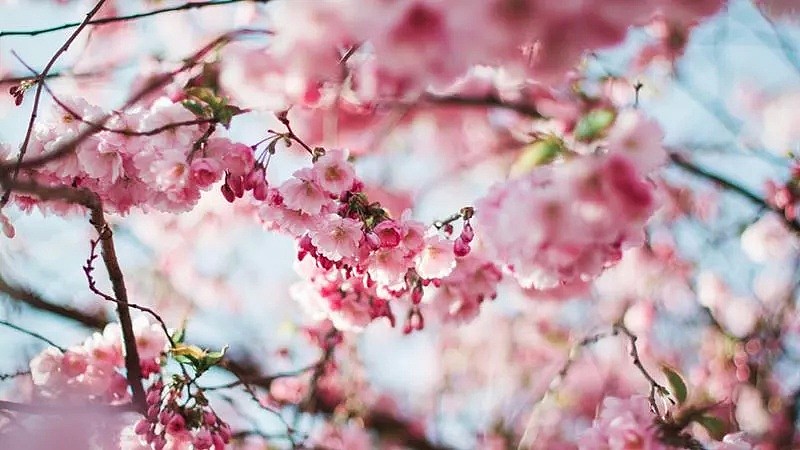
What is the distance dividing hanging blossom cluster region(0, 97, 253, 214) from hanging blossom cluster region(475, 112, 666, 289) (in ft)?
2.42

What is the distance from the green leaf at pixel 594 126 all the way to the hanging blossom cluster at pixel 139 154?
735 millimetres

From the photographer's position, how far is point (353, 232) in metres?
1.64

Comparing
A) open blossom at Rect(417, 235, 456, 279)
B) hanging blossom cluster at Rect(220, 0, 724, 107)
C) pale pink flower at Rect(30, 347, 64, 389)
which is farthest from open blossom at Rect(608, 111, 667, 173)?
pale pink flower at Rect(30, 347, 64, 389)

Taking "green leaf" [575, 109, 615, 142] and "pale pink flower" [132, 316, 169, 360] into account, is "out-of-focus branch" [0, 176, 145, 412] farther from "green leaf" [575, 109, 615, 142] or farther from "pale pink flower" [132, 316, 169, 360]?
"green leaf" [575, 109, 615, 142]

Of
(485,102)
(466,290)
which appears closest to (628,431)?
(466,290)

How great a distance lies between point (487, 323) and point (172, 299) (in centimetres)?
195

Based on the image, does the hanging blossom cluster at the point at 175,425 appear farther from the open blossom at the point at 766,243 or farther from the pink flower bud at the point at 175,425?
the open blossom at the point at 766,243

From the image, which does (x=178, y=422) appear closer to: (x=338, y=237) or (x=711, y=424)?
(x=338, y=237)

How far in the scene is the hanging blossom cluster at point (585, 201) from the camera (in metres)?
1.01

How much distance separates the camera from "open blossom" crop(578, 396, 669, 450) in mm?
1520

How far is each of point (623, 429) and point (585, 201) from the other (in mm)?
695

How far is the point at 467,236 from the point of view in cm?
171

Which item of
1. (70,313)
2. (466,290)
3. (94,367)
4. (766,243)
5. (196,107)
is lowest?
(766,243)

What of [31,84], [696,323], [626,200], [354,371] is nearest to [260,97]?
[626,200]
